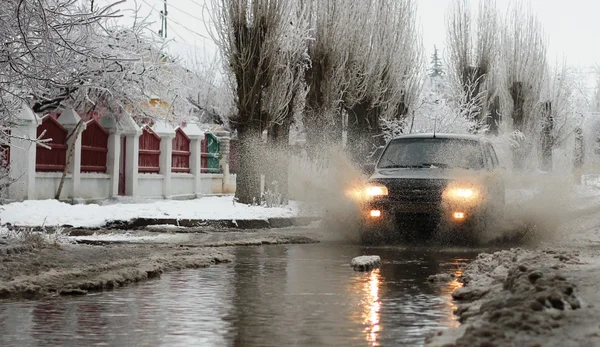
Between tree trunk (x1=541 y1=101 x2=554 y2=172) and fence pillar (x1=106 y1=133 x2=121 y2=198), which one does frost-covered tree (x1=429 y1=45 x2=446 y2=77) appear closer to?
tree trunk (x1=541 y1=101 x2=554 y2=172)

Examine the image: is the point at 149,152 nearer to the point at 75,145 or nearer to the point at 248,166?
the point at 248,166

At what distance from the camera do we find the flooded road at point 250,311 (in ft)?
23.0

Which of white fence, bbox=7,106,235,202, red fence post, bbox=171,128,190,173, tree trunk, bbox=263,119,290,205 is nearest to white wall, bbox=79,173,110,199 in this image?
white fence, bbox=7,106,235,202

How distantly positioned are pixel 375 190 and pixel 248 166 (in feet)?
37.7

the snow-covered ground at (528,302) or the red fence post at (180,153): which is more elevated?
the red fence post at (180,153)

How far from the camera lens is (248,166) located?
92.3ft

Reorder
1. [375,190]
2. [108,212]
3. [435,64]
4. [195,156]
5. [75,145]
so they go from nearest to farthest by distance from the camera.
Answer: [375,190] → [108,212] → [75,145] → [195,156] → [435,64]

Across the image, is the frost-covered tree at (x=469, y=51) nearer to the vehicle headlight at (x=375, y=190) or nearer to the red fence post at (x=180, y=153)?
the red fence post at (x=180, y=153)

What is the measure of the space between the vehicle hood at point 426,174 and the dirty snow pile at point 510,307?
6.16 metres

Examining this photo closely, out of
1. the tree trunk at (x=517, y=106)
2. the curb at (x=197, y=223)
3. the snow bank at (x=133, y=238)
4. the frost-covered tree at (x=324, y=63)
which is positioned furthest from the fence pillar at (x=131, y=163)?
the tree trunk at (x=517, y=106)

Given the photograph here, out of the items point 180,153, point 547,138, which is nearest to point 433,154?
point 180,153

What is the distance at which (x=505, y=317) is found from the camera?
22.2ft

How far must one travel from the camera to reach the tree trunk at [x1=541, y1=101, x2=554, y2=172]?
234 ft

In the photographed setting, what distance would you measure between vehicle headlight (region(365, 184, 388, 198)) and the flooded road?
395 centimetres
